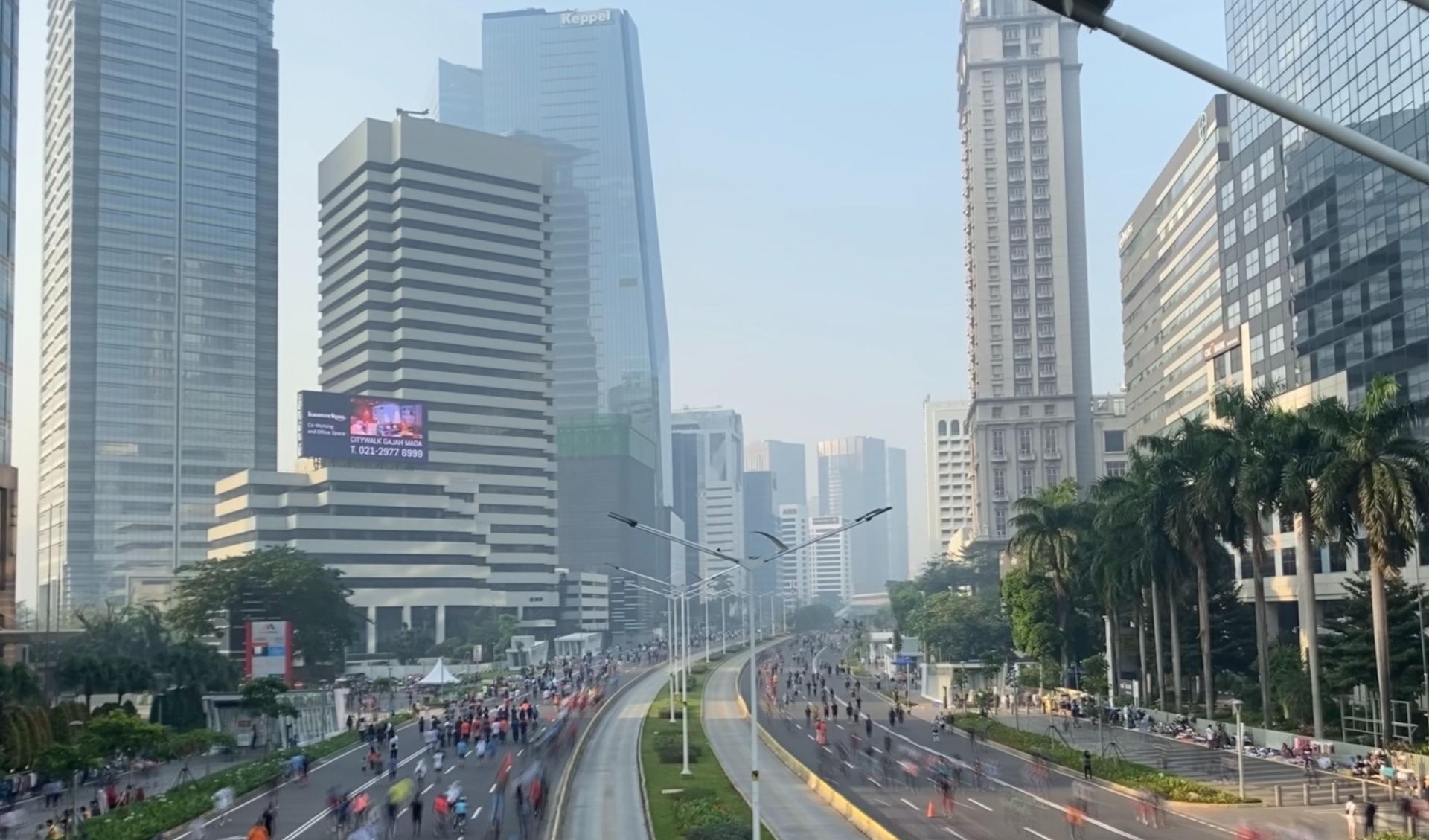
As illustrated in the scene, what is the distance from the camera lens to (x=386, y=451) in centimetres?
17350

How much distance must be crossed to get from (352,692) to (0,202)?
50301 mm

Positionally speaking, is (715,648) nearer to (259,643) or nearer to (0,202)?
(259,643)

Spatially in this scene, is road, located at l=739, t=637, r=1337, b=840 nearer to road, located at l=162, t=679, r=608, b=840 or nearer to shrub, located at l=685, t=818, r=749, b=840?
shrub, located at l=685, t=818, r=749, b=840

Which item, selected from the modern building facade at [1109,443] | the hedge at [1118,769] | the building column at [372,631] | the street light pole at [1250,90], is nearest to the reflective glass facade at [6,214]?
the hedge at [1118,769]

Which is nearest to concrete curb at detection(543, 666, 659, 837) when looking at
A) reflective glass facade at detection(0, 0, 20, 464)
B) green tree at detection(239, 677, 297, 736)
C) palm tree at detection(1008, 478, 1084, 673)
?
green tree at detection(239, 677, 297, 736)

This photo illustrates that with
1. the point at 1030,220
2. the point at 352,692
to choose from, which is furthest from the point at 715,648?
the point at 352,692

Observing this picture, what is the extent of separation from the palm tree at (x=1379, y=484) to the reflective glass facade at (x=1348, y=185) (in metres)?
18.2

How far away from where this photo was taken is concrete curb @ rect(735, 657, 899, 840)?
39.5 meters

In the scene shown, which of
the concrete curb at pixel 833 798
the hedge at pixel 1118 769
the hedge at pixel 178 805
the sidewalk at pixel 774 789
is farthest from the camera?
the hedge at pixel 1118 769

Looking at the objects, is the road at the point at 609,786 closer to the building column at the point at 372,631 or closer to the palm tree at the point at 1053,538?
Answer: the palm tree at the point at 1053,538

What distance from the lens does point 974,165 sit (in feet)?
585

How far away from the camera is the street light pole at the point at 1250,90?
10.2 meters

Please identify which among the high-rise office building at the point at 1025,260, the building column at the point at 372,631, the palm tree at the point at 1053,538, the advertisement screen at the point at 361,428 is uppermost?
the high-rise office building at the point at 1025,260

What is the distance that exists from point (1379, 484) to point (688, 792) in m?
26.5
